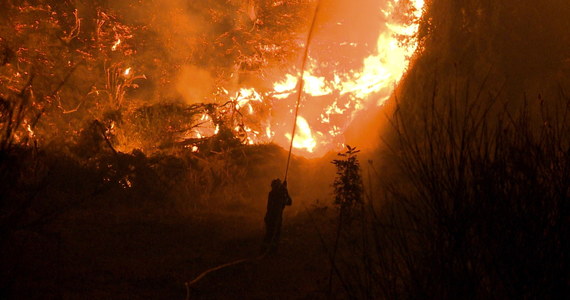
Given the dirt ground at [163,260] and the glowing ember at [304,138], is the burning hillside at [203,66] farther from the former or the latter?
the dirt ground at [163,260]

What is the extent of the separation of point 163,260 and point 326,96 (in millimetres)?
12370

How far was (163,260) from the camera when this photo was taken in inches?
321

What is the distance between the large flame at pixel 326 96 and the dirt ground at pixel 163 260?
6333 mm

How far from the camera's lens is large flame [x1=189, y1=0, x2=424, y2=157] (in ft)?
56.1

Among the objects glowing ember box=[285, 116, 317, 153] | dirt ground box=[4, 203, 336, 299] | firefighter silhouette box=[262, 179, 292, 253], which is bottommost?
dirt ground box=[4, 203, 336, 299]

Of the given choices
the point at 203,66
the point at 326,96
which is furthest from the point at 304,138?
the point at 203,66

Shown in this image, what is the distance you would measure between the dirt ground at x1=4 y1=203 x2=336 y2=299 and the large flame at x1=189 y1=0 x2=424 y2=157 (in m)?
6.33

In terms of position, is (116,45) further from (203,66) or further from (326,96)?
(326,96)

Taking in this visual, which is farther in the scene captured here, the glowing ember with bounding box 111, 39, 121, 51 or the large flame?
the large flame

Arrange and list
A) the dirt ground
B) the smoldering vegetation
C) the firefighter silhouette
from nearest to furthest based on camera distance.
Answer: the smoldering vegetation → the dirt ground → the firefighter silhouette

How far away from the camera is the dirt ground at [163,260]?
6676 millimetres

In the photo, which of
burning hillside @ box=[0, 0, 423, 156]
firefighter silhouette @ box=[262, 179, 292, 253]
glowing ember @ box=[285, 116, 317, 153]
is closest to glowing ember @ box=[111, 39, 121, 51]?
burning hillside @ box=[0, 0, 423, 156]

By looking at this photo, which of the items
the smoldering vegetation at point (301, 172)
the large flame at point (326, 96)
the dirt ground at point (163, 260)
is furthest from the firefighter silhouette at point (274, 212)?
the large flame at point (326, 96)

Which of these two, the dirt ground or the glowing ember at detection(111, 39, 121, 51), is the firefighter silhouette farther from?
the glowing ember at detection(111, 39, 121, 51)
